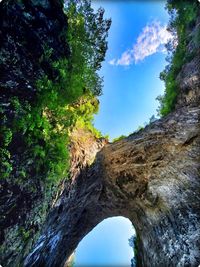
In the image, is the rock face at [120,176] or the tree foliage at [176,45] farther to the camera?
the tree foliage at [176,45]

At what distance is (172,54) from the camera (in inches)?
588

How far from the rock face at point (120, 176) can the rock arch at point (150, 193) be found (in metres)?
0.03

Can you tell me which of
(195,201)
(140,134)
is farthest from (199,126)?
(140,134)

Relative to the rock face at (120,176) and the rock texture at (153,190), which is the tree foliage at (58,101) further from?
the rock texture at (153,190)

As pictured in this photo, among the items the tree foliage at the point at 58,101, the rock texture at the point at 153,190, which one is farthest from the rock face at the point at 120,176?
the tree foliage at the point at 58,101

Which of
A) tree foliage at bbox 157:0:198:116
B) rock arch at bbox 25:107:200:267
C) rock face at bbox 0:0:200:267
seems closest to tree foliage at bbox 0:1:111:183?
rock face at bbox 0:0:200:267

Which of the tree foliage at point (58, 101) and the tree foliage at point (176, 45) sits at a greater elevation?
the tree foliage at point (176, 45)

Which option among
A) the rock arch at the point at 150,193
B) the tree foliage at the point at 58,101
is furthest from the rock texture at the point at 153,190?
the tree foliage at the point at 58,101

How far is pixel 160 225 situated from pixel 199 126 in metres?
3.36

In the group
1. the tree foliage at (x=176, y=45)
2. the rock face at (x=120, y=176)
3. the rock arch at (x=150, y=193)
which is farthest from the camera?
the tree foliage at (x=176, y=45)

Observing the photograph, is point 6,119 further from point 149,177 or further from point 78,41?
point 149,177

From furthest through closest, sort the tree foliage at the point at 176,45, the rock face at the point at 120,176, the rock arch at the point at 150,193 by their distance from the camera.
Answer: the tree foliage at the point at 176,45 → the rock arch at the point at 150,193 → the rock face at the point at 120,176

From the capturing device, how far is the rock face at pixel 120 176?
661 cm

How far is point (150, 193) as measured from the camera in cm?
938
